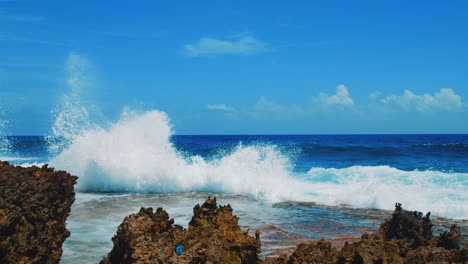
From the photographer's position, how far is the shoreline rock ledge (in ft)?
10.6

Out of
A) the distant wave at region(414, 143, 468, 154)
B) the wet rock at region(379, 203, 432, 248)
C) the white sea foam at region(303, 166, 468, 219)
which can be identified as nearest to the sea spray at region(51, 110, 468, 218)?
the white sea foam at region(303, 166, 468, 219)

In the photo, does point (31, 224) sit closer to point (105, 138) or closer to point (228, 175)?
point (228, 175)

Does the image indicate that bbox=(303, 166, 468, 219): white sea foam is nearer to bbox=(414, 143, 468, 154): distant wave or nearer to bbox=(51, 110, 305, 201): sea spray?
bbox=(51, 110, 305, 201): sea spray

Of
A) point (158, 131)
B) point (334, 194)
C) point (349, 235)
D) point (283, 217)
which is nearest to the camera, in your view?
point (349, 235)

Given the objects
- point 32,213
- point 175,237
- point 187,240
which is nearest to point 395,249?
point 187,240

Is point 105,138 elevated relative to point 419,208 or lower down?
elevated

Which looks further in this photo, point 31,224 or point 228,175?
point 228,175

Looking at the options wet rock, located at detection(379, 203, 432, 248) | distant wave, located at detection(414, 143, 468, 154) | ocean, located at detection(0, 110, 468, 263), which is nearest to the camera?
wet rock, located at detection(379, 203, 432, 248)

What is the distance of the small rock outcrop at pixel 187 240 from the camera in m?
3.40

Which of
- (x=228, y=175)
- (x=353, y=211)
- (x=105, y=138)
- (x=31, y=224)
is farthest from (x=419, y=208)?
(x=105, y=138)

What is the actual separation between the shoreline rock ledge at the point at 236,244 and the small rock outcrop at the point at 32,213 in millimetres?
856

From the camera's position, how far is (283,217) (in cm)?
928

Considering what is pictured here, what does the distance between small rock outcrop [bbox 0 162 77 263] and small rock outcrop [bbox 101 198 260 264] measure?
0.85 meters

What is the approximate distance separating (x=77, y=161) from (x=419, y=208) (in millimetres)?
11073
